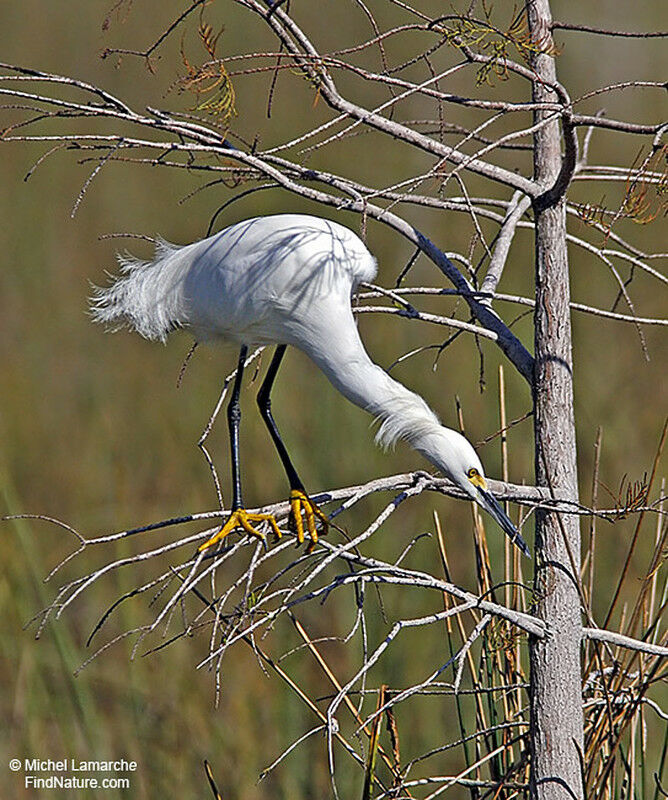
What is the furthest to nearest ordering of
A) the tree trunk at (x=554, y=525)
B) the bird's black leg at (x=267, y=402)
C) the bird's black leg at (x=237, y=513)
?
the bird's black leg at (x=267, y=402) < the bird's black leg at (x=237, y=513) < the tree trunk at (x=554, y=525)

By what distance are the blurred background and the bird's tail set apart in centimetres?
30

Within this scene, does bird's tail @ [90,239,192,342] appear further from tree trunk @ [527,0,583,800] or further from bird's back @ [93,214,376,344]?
tree trunk @ [527,0,583,800]

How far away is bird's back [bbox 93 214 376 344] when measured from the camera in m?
1.30

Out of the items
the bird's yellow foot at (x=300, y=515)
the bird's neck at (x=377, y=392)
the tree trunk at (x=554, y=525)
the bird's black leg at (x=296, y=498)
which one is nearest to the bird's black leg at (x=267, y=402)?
the bird's black leg at (x=296, y=498)

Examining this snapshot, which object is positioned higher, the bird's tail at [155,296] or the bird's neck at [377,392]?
the bird's tail at [155,296]

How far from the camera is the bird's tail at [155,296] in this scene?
4.74 feet

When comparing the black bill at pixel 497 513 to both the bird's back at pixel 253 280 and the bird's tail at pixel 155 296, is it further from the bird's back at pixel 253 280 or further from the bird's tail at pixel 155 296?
the bird's tail at pixel 155 296

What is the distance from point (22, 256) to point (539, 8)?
356 centimetres

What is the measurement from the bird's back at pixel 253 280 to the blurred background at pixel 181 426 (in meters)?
0.17

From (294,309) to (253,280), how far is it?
7 centimetres

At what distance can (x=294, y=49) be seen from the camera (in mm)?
919

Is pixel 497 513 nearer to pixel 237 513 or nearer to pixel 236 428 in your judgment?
pixel 237 513

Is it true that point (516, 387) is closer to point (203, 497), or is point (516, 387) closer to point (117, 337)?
point (203, 497)

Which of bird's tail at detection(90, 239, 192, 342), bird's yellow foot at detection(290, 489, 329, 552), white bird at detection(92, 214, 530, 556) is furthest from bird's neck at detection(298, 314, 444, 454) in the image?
bird's tail at detection(90, 239, 192, 342)
